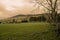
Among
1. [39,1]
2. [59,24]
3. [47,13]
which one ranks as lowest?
[59,24]

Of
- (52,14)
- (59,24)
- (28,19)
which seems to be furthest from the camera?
(28,19)

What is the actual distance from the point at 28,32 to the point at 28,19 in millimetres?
11374

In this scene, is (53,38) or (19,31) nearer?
(53,38)

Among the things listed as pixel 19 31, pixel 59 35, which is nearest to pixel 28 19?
pixel 19 31

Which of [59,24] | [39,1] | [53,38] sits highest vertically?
[39,1]

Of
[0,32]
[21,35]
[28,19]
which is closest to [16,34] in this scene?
[21,35]

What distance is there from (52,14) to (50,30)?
139 inches

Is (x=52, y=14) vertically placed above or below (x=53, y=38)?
above

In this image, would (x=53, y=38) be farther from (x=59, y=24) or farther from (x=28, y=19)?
(x=28, y=19)

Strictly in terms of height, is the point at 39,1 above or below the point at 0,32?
above

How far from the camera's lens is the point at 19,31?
24281 mm

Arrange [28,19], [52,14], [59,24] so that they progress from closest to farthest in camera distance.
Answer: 1. [52,14]
2. [59,24]
3. [28,19]

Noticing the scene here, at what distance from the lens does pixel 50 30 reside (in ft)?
79.7

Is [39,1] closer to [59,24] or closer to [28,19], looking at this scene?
[59,24]
